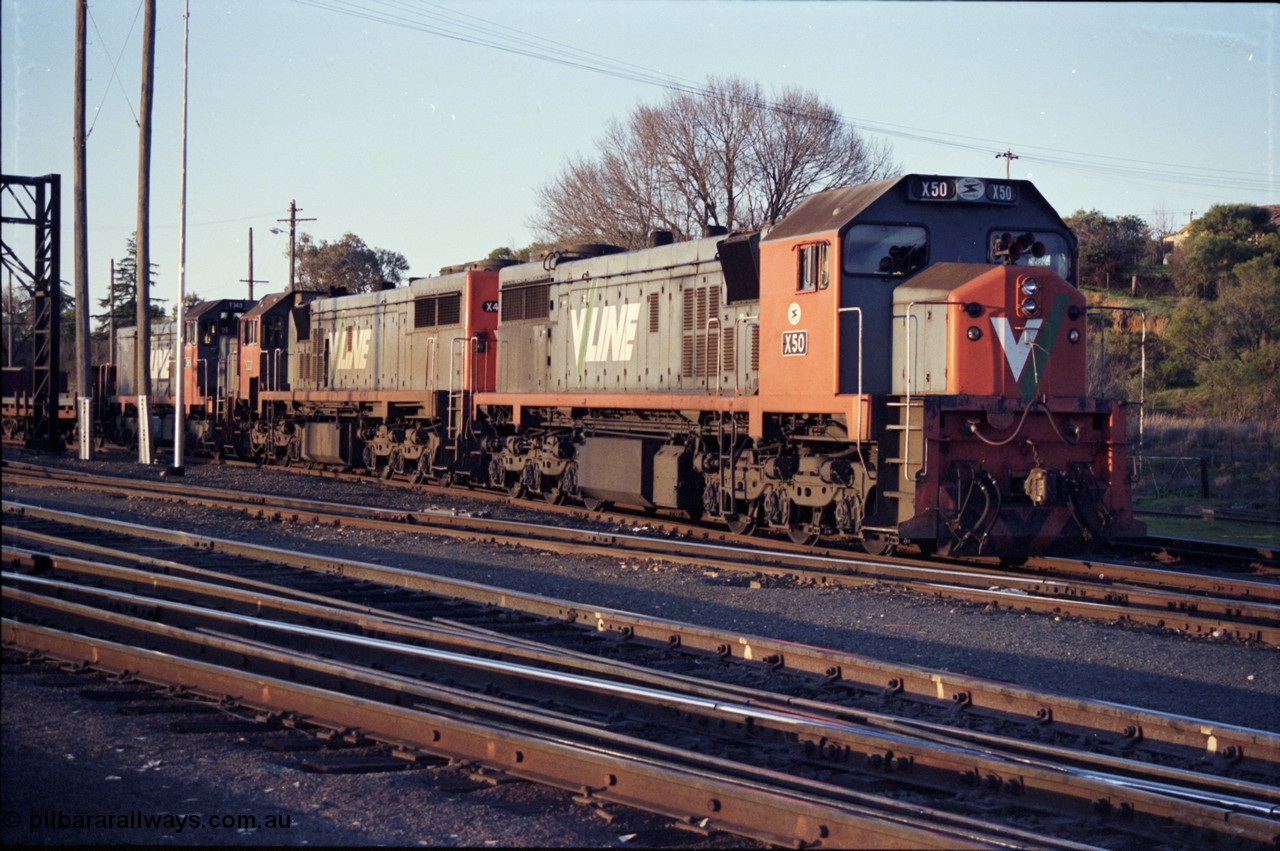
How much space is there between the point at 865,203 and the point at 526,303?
7904mm

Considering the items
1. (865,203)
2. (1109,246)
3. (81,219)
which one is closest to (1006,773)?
(865,203)

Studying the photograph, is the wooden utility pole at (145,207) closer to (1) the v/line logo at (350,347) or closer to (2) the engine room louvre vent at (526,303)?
(1) the v/line logo at (350,347)

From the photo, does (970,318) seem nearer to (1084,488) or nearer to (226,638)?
(1084,488)

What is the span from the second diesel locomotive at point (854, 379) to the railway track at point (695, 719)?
13.9ft

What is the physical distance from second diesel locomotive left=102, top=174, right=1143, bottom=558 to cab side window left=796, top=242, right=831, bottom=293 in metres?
0.02

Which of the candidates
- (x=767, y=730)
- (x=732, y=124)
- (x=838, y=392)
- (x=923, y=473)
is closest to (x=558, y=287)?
(x=838, y=392)

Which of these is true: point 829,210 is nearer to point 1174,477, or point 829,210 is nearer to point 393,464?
point 393,464

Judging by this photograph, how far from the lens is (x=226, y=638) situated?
24.5 feet

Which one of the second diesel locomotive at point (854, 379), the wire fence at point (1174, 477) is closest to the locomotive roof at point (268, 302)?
the second diesel locomotive at point (854, 379)

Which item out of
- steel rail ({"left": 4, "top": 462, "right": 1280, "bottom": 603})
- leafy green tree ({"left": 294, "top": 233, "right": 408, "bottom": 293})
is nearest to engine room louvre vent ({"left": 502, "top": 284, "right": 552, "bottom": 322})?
steel rail ({"left": 4, "top": 462, "right": 1280, "bottom": 603})

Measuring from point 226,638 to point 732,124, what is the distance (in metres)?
33.8

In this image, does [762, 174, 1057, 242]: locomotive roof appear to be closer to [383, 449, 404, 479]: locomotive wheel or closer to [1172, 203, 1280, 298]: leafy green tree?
[383, 449, 404, 479]: locomotive wheel

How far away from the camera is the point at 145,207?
26.9 meters

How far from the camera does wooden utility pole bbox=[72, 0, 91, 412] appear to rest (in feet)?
91.9
